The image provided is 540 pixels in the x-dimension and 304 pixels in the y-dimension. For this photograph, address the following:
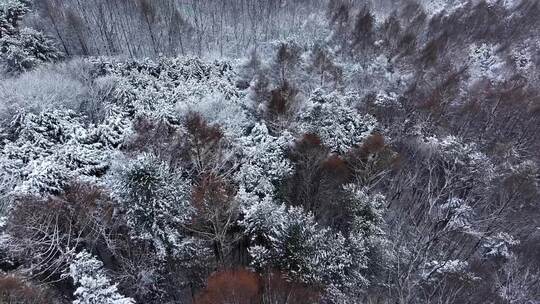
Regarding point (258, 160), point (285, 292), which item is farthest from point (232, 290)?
point (258, 160)

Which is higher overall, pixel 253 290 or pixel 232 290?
pixel 232 290

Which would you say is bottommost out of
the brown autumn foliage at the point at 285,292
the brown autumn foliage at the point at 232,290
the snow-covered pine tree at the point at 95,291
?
the brown autumn foliage at the point at 285,292

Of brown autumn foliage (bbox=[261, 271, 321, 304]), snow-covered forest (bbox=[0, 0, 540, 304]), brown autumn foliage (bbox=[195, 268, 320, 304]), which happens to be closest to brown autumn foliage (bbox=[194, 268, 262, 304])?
brown autumn foliage (bbox=[195, 268, 320, 304])

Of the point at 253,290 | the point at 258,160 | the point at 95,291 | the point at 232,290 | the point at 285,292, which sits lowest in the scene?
the point at 285,292

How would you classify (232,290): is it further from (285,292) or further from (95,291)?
(95,291)

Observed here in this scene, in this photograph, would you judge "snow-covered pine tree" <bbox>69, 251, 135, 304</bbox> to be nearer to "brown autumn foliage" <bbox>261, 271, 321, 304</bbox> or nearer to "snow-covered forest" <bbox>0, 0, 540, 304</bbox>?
"snow-covered forest" <bbox>0, 0, 540, 304</bbox>

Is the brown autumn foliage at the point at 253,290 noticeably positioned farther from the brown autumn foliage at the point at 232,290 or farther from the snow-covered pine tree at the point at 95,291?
the snow-covered pine tree at the point at 95,291

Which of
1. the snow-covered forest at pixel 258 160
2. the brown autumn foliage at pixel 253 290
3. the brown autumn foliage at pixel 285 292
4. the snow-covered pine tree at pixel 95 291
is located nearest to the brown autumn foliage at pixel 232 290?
the brown autumn foliage at pixel 253 290

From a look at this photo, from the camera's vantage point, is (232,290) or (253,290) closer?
(232,290)
